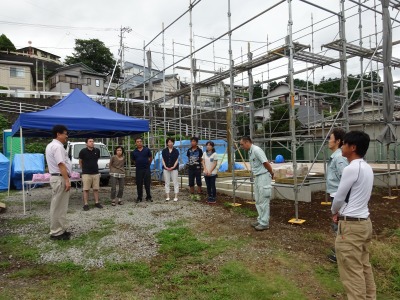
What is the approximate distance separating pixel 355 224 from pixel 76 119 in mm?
6473

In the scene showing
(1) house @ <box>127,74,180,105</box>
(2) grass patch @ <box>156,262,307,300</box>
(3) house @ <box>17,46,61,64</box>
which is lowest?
(2) grass patch @ <box>156,262,307,300</box>

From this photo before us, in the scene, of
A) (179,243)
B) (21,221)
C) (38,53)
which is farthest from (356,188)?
(38,53)

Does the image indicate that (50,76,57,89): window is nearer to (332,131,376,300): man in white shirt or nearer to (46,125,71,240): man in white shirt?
(46,125,71,240): man in white shirt

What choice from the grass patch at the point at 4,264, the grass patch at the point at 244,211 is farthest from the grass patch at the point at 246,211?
the grass patch at the point at 4,264

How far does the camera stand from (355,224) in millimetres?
2621

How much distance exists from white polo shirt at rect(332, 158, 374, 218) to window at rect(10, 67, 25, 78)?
115 ft

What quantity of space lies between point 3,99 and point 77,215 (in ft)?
61.8

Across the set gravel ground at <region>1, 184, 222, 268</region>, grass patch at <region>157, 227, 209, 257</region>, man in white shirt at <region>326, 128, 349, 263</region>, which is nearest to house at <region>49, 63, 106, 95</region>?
gravel ground at <region>1, 184, 222, 268</region>

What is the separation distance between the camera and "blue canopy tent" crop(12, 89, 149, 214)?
6910 mm

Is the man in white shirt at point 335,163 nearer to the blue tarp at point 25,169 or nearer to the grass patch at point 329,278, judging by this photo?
the grass patch at point 329,278

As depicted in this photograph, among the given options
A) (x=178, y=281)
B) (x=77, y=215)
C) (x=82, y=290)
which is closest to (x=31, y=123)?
(x=77, y=215)

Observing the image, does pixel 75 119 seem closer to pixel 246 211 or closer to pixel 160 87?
pixel 246 211

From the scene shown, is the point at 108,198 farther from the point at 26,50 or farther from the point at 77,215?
the point at 26,50

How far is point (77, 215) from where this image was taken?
21.6 feet
